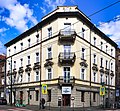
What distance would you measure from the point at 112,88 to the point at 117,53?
405 inches

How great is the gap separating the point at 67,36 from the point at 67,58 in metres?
3.43

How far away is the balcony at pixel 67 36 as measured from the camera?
1535 inches

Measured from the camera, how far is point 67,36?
1537 inches

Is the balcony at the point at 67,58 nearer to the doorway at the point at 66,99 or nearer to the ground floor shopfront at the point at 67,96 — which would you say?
the ground floor shopfront at the point at 67,96

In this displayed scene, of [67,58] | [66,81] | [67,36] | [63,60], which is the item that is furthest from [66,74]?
[67,36]

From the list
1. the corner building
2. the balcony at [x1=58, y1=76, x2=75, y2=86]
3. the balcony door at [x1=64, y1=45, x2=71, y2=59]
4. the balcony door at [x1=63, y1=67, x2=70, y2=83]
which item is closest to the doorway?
the corner building

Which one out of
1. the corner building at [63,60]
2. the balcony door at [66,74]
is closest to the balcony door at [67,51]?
the corner building at [63,60]

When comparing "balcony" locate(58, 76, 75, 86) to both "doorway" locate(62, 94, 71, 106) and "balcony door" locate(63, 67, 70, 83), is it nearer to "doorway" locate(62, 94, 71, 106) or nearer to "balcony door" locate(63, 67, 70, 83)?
"balcony door" locate(63, 67, 70, 83)

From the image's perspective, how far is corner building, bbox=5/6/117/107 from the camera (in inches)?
1535

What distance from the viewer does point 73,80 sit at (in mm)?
38250

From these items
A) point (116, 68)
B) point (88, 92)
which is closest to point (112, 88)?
point (116, 68)

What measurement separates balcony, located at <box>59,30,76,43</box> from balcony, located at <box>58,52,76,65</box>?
6.84ft

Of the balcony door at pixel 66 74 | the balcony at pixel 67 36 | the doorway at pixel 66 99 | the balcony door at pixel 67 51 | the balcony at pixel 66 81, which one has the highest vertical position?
the balcony at pixel 67 36

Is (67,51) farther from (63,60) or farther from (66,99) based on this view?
(66,99)
